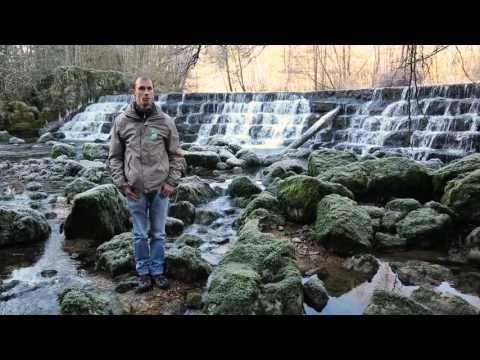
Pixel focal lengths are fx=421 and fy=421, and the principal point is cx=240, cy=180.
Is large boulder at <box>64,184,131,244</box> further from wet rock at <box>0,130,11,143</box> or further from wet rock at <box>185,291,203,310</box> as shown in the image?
wet rock at <box>0,130,11,143</box>

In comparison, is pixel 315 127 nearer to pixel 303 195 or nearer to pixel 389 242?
pixel 303 195

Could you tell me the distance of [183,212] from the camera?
6844 millimetres

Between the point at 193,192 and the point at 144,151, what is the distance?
4.39m

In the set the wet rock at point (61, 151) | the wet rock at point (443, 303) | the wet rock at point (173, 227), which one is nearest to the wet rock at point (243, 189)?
the wet rock at point (173, 227)

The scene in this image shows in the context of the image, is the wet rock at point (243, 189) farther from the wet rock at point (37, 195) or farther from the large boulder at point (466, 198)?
the wet rock at point (37, 195)

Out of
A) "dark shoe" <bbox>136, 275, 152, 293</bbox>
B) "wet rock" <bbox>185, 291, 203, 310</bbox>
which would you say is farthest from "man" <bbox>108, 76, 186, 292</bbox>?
"wet rock" <bbox>185, 291, 203, 310</bbox>

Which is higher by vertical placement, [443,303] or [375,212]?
[375,212]

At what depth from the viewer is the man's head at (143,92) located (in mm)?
3617

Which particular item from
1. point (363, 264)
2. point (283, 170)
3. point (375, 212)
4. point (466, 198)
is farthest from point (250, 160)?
point (363, 264)

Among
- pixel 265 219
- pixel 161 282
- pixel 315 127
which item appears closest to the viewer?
pixel 161 282

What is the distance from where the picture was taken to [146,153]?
12.1ft

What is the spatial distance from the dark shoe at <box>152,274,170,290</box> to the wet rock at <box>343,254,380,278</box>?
6.73 feet

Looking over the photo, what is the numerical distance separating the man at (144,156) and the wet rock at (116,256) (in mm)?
805
